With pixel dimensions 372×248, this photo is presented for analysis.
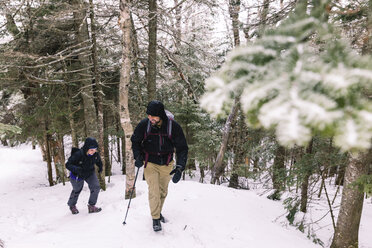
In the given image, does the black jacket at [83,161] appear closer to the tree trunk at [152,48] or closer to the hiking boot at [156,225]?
the hiking boot at [156,225]

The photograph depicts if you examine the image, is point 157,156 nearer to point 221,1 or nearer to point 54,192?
point 221,1

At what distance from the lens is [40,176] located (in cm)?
1639

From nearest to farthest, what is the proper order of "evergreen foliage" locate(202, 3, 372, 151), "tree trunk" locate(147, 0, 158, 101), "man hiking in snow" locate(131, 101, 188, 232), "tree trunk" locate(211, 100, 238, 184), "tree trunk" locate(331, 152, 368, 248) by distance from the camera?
"evergreen foliage" locate(202, 3, 372, 151) < "tree trunk" locate(331, 152, 368, 248) < "man hiking in snow" locate(131, 101, 188, 232) < "tree trunk" locate(147, 0, 158, 101) < "tree trunk" locate(211, 100, 238, 184)

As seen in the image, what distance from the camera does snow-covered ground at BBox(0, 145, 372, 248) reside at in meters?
3.43

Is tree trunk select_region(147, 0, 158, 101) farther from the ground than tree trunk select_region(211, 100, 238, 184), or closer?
farther from the ground

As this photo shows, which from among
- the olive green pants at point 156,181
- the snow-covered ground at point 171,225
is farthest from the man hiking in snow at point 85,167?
the olive green pants at point 156,181

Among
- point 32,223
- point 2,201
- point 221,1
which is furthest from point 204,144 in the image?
point 2,201

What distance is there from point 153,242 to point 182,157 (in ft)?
4.53

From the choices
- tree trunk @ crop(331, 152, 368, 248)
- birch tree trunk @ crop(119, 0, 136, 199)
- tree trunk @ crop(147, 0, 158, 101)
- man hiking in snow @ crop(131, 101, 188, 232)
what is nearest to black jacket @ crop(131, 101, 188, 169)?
man hiking in snow @ crop(131, 101, 188, 232)

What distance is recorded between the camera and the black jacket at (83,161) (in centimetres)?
498

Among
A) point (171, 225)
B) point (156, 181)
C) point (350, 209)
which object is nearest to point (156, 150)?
point (156, 181)

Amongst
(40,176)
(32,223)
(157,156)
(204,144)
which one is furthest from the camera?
(40,176)

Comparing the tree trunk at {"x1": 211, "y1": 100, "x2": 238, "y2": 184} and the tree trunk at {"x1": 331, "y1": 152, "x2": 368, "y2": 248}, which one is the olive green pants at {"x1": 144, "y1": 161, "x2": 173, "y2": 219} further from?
the tree trunk at {"x1": 211, "y1": 100, "x2": 238, "y2": 184}

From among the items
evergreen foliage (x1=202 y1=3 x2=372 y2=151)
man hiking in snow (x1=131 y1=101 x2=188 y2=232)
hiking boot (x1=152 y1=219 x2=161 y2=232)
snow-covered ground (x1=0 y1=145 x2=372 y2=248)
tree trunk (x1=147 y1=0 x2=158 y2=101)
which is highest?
tree trunk (x1=147 y1=0 x2=158 y2=101)
